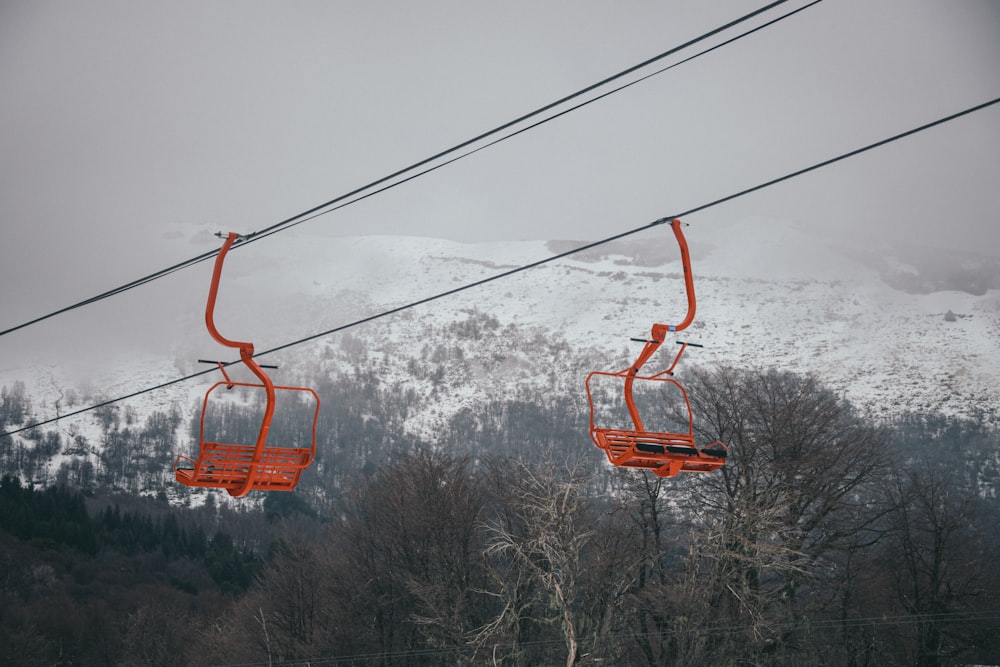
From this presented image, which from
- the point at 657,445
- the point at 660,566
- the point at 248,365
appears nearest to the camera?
the point at 657,445

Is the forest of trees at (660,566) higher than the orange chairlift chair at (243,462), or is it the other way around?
the orange chairlift chair at (243,462)

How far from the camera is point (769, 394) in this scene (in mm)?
43062

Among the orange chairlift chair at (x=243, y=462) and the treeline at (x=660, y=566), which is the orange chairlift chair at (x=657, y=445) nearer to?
the orange chairlift chair at (x=243, y=462)

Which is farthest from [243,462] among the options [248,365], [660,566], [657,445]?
[660,566]

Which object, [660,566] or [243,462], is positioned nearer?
[243,462]

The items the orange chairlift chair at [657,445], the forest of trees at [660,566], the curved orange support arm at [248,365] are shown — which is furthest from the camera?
the forest of trees at [660,566]

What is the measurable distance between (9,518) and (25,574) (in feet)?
59.4

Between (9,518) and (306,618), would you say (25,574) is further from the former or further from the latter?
(306,618)

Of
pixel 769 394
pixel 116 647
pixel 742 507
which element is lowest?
pixel 116 647

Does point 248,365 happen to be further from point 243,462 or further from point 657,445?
point 657,445

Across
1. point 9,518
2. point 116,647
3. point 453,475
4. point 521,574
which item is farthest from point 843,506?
point 9,518

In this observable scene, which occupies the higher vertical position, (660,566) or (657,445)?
(657,445)

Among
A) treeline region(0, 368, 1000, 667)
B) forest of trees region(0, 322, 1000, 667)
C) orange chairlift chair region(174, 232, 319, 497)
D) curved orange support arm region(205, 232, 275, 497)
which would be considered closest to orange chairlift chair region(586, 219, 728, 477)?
orange chairlift chair region(174, 232, 319, 497)

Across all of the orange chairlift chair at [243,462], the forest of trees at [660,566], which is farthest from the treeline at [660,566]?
Result: the orange chairlift chair at [243,462]
